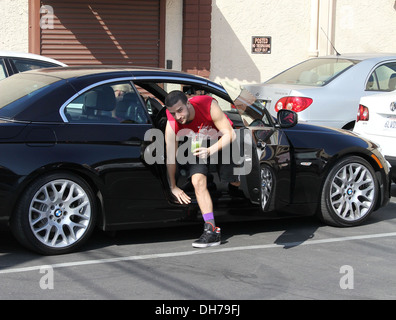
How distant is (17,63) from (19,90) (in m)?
3.27

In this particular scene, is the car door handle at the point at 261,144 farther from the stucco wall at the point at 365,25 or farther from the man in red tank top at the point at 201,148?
the stucco wall at the point at 365,25

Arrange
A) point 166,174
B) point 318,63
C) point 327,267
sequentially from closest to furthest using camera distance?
point 327,267 → point 166,174 → point 318,63

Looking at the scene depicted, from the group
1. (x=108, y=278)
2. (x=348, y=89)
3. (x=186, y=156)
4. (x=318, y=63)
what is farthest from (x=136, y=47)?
(x=108, y=278)

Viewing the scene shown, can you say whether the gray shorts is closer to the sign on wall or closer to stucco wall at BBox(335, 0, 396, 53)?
the sign on wall

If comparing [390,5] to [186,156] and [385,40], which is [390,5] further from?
[186,156]

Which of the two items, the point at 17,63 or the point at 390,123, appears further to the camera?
the point at 17,63

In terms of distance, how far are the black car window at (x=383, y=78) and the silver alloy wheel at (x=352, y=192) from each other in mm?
2855

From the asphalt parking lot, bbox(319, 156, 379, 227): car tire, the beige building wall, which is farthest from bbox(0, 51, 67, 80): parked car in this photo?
Answer: the beige building wall

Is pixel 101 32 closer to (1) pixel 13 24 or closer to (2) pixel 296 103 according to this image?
(1) pixel 13 24

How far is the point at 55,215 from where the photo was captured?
18.3 feet

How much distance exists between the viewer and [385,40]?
55.4 feet

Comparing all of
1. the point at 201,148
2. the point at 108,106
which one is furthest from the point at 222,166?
the point at 108,106
